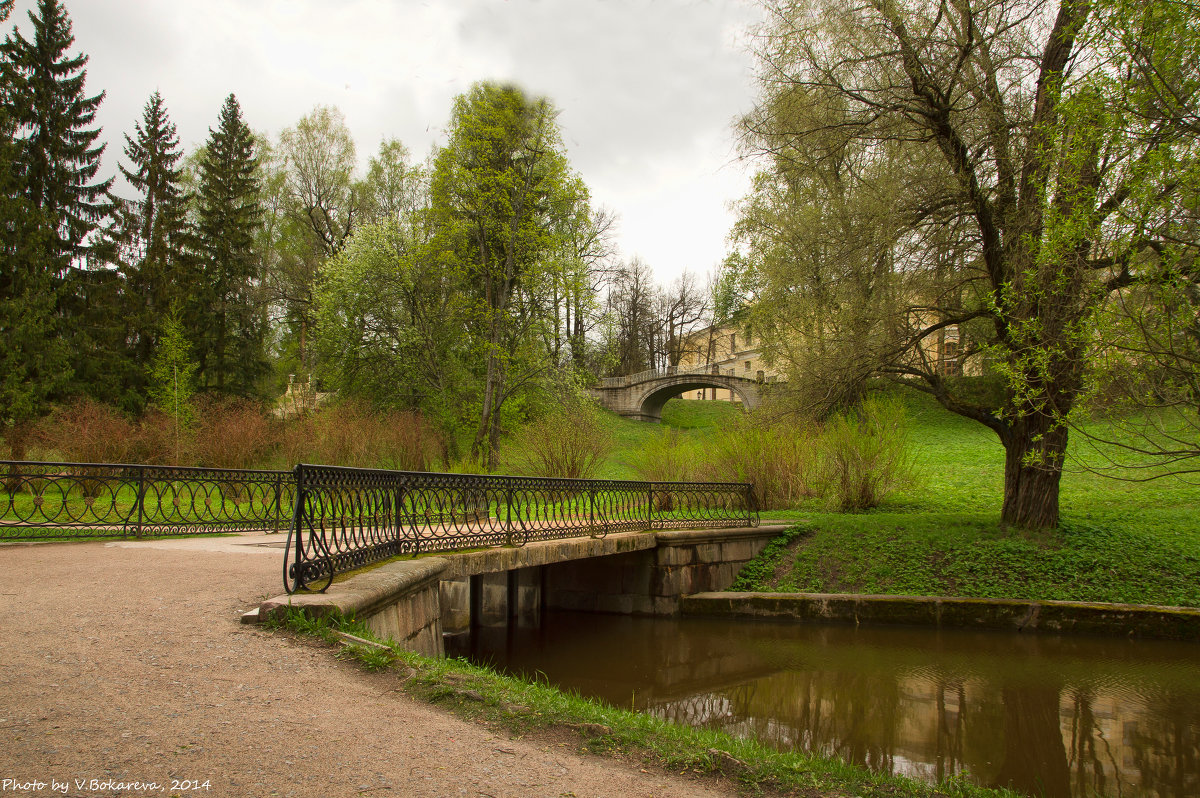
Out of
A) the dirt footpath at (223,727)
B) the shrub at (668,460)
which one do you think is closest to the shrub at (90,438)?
the shrub at (668,460)

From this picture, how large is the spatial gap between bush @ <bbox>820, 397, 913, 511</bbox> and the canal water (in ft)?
16.3

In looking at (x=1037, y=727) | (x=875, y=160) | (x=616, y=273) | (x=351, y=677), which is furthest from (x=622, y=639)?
(x=616, y=273)

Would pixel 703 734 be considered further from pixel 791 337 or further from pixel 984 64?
pixel 791 337

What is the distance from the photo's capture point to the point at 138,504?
10.3 m

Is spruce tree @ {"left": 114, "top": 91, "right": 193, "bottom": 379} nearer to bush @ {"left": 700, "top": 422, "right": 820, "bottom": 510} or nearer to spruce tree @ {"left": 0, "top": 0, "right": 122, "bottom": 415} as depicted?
spruce tree @ {"left": 0, "top": 0, "right": 122, "bottom": 415}

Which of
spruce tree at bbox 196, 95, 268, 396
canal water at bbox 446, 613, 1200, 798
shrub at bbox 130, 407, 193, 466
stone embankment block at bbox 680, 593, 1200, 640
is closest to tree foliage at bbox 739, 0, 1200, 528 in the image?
stone embankment block at bbox 680, 593, 1200, 640

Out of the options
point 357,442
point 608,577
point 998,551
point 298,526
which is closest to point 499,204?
point 357,442

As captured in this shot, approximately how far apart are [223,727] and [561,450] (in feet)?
42.5

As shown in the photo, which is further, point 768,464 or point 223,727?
point 768,464

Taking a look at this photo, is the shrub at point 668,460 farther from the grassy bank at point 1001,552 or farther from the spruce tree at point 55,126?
the spruce tree at point 55,126

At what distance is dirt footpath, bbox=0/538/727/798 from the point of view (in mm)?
2729

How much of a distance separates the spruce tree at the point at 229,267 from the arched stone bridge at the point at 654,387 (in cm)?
1818

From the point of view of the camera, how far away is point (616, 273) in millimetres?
35844

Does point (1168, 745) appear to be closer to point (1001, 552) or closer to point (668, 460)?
point (1001, 552)
